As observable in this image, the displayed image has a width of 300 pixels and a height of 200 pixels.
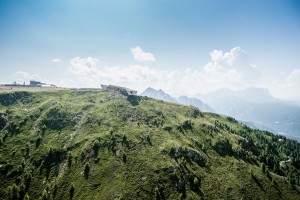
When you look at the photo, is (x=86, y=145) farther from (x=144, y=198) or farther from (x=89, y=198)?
(x=144, y=198)

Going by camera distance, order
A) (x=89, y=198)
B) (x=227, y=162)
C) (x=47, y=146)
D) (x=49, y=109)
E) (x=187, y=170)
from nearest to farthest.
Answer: (x=89, y=198) → (x=187, y=170) → (x=47, y=146) → (x=227, y=162) → (x=49, y=109)

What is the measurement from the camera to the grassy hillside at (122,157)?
93.9 metres

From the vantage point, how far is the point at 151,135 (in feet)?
435

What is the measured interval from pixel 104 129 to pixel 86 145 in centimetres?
1987

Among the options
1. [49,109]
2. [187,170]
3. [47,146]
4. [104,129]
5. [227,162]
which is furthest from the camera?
[49,109]

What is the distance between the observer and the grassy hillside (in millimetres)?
93875

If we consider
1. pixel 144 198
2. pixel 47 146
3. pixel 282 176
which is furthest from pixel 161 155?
pixel 282 176

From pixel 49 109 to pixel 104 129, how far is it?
4942cm

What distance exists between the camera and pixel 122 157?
361 feet

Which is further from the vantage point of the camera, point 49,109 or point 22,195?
point 49,109

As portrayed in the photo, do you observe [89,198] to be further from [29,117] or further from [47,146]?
[29,117]

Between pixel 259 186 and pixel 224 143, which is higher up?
pixel 224 143

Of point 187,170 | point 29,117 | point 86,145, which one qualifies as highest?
point 29,117

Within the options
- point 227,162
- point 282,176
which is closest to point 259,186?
point 227,162
